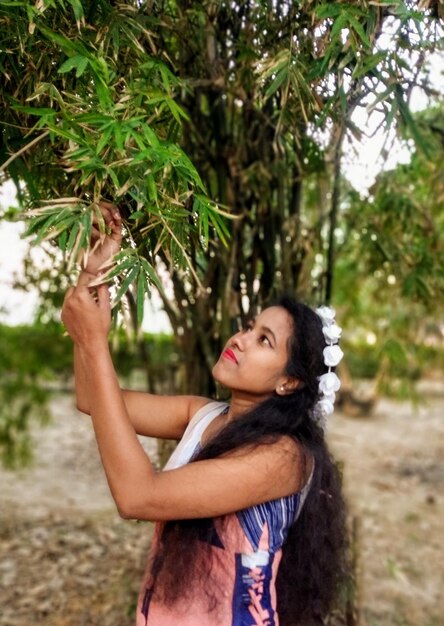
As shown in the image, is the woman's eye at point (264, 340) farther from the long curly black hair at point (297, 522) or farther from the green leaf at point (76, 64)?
the green leaf at point (76, 64)

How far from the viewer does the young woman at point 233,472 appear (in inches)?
58.8

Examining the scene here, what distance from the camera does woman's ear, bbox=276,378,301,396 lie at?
180 cm

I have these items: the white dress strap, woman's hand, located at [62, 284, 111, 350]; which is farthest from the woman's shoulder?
woman's hand, located at [62, 284, 111, 350]

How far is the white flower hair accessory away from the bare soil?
3.18 ft

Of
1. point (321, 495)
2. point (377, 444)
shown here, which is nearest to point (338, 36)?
point (321, 495)

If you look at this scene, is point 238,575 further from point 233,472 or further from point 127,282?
point 127,282

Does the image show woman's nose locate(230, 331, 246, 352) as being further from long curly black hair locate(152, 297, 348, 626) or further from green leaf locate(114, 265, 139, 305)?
green leaf locate(114, 265, 139, 305)

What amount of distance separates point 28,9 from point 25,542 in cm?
376

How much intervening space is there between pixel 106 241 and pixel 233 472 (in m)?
0.51

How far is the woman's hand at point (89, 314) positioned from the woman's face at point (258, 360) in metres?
0.35

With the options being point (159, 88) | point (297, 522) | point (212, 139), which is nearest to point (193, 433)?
point (297, 522)

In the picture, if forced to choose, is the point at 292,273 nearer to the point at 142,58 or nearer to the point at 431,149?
the point at 431,149

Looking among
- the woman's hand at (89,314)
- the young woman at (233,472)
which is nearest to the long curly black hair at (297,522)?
the young woman at (233,472)

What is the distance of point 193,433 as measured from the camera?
186 centimetres
